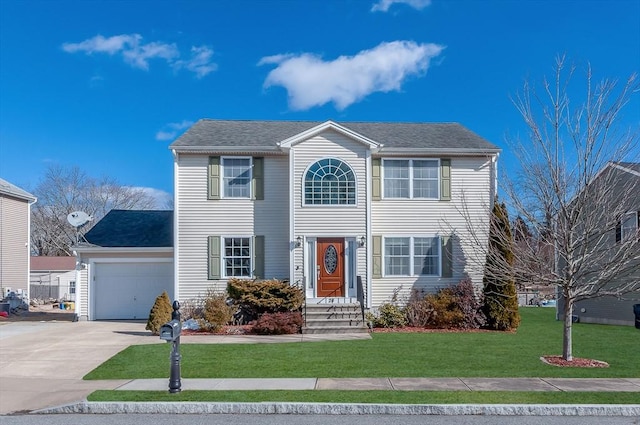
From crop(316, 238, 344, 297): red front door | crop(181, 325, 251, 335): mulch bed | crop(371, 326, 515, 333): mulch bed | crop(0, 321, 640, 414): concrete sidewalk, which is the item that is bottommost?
crop(371, 326, 515, 333): mulch bed

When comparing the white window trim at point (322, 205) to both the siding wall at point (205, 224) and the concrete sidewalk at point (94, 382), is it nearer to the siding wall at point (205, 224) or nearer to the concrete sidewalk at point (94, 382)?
the siding wall at point (205, 224)

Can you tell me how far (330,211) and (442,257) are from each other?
13.4ft

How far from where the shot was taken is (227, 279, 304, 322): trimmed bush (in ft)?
53.3

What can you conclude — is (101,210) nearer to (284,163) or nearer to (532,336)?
(284,163)

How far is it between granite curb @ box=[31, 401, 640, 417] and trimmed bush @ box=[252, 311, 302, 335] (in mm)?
7344

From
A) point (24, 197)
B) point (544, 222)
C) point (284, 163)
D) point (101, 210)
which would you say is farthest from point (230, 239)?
point (101, 210)

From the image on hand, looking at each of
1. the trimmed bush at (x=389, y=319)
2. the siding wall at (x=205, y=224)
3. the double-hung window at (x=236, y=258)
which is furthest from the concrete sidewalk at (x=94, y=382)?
the double-hung window at (x=236, y=258)

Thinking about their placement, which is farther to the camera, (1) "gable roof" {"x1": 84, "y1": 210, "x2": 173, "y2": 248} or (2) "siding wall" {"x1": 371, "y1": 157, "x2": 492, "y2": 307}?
(1) "gable roof" {"x1": 84, "y1": 210, "x2": 173, "y2": 248}

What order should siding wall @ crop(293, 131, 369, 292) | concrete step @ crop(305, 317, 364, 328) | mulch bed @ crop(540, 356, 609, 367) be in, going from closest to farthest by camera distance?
mulch bed @ crop(540, 356, 609, 367) → concrete step @ crop(305, 317, 364, 328) → siding wall @ crop(293, 131, 369, 292)

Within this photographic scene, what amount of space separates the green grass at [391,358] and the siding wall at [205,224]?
482 cm

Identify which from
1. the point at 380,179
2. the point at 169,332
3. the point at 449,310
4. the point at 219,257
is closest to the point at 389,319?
the point at 449,310

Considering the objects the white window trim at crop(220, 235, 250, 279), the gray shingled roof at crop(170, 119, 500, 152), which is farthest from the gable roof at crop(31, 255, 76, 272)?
the white window trim at crop(220, 235, 250, 279)

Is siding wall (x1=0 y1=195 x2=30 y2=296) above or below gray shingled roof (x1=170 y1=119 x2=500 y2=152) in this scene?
below

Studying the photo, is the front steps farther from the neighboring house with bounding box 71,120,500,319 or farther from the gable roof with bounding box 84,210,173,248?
the gable roof with bounding box 84,210,173,248
